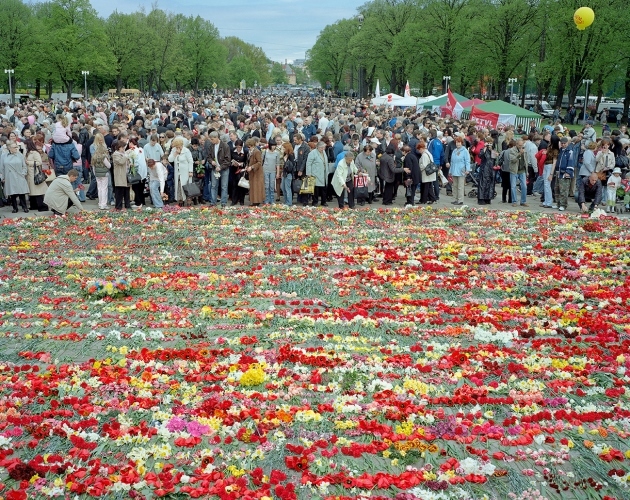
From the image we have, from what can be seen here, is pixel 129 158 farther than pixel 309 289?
Yes

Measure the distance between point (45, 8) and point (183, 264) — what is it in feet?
300

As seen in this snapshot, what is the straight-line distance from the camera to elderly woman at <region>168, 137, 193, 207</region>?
18.8 meters

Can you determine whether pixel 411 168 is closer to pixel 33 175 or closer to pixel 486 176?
pixel 486 176

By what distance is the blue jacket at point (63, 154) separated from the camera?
64.2 ft

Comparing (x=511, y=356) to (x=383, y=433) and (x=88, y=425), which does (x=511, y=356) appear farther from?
(x=88, y=425)

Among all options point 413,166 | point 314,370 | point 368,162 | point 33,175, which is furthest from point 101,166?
point 314,370

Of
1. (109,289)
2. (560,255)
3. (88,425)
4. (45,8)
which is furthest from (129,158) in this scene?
(45,8)

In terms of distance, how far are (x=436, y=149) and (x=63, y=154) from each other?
439 inches

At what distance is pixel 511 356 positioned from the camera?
8.62 metres

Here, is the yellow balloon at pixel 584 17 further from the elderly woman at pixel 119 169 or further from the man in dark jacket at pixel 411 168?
the elderly woman at pixel 119 169

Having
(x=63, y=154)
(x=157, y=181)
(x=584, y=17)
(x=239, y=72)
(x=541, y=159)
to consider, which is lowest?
(x=157, y=181)

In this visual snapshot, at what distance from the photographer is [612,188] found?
19.3 metres

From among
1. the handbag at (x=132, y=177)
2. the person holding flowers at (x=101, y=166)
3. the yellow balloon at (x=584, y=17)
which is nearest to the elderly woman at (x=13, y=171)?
the person holding flowers at (x=101, y=166)

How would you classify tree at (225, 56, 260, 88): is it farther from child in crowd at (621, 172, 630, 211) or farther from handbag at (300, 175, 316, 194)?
child in crowd at (621, 172, 630, 211)
